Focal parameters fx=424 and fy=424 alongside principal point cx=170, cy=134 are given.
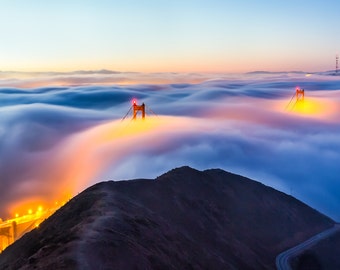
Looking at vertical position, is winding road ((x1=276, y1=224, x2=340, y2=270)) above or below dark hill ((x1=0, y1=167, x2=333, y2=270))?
below

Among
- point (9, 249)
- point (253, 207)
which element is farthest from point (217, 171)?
point (9, 249)

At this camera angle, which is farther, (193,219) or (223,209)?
(223,209)

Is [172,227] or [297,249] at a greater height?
[172,227]

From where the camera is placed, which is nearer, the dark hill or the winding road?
the dark hill

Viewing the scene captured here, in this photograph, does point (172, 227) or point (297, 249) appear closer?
point (172, 227)

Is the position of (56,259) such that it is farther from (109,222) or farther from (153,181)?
(153,181)
